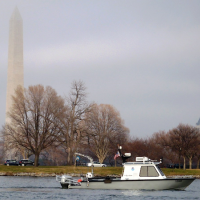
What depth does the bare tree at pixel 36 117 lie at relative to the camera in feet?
226

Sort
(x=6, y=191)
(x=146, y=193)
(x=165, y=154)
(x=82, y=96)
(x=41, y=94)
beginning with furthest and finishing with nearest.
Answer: (x=165, y=154), (x=82, y=96), (x=41, y=94), (x=6, y=191), (x=146, y=193)

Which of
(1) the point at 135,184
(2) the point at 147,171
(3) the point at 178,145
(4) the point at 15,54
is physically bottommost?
(1) the point at 135,184

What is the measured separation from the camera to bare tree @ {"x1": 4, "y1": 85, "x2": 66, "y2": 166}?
226 feet

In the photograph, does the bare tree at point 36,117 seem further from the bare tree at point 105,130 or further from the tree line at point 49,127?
the bare tree at point 105,130

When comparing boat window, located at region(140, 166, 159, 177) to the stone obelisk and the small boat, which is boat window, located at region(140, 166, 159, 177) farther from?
the stone obelisk

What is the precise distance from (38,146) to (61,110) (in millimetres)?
6632

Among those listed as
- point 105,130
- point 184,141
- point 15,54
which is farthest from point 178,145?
point 15,54

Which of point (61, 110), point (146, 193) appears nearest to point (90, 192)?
point (146, 193)

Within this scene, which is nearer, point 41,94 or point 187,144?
point 41,94

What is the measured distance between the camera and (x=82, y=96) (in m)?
73.6

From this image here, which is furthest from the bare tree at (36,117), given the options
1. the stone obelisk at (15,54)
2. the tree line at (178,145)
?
the tree line at (178,145)

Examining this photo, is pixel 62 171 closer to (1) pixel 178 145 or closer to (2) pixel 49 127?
(2) pixel 49 127

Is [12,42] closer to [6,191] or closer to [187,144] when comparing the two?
[187,144]

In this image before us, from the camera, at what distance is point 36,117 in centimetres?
7006
